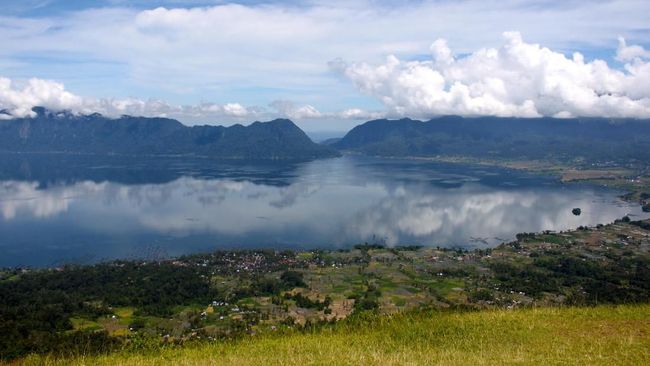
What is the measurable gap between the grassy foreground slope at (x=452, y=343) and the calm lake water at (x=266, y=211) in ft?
163

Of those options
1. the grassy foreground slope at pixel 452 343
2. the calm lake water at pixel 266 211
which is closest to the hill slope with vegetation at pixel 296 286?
the calm lake water at pixel 266 211

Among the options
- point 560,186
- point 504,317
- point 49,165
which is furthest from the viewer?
point 49,165

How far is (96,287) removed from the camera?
128 feet

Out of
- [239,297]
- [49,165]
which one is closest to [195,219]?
[239,297]

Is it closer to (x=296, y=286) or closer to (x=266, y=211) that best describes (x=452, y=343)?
(x=296, y=286)

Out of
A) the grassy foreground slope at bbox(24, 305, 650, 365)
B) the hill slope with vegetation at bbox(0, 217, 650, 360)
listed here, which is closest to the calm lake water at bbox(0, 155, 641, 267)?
the hill slope with vegetation at bbox(0, 217, 650, 360)

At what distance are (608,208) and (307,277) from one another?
67.4 metres

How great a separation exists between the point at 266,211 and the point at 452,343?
76821mm

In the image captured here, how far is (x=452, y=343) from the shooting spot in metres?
8.15

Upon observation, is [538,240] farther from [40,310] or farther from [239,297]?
[40,310]

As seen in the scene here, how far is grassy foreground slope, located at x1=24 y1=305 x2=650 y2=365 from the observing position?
6.88m

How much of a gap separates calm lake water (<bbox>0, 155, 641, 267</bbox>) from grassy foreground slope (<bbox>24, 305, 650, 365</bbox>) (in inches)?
1957

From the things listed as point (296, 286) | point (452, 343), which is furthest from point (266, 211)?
point (452, 343)

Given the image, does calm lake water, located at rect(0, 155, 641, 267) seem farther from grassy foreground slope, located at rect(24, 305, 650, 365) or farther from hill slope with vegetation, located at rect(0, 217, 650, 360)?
grassy foreground slope, located at rect(24, 305, 650, 365)
